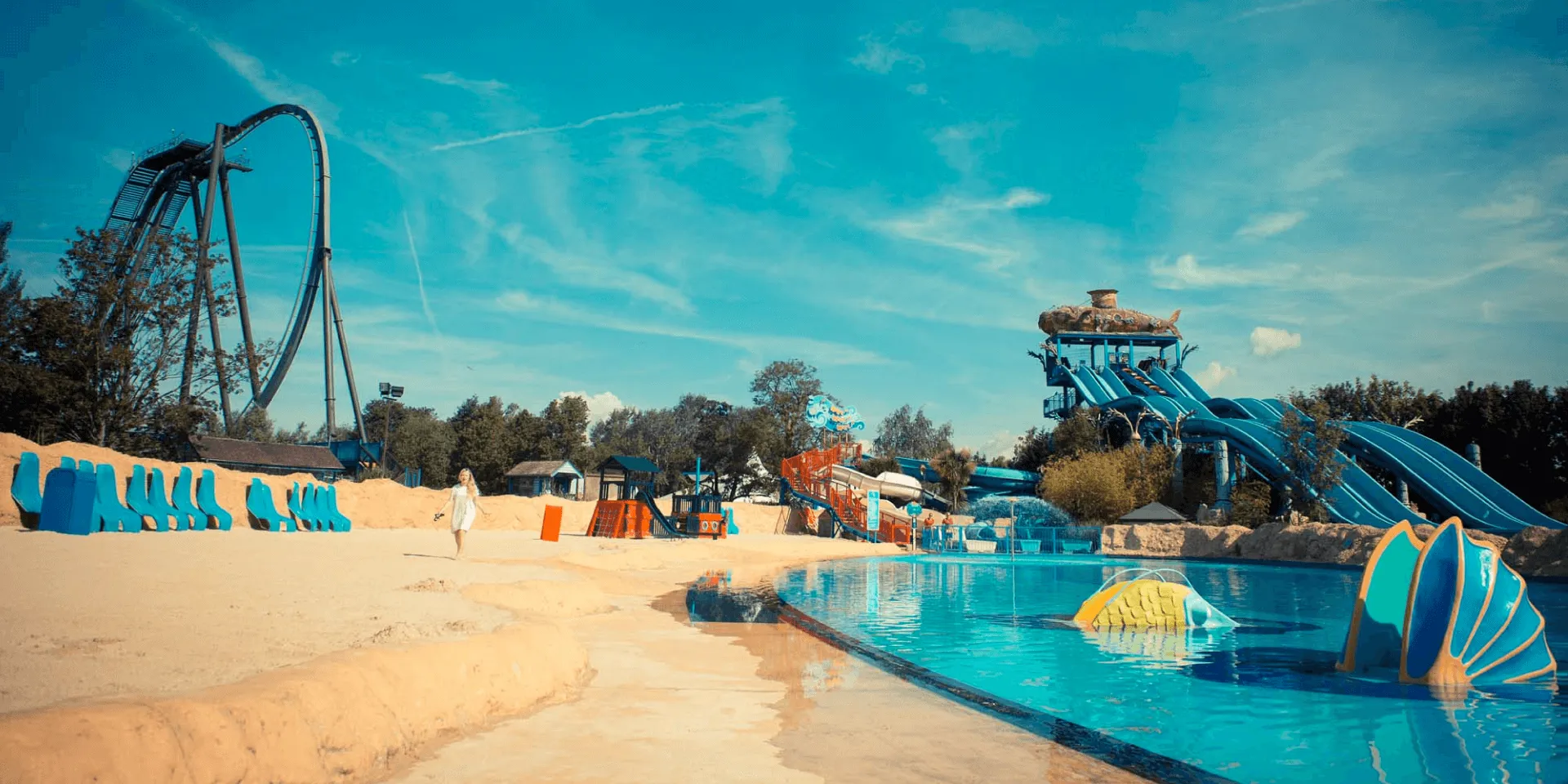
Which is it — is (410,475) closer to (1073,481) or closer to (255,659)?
(1073,481)

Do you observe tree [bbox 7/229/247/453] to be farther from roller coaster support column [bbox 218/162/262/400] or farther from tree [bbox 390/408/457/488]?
tree [bbox 390/408/457/488]

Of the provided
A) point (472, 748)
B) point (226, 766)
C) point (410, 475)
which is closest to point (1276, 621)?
point (472, 748)

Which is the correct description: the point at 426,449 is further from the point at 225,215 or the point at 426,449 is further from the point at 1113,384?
the point at 1113,384

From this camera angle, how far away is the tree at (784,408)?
57.2m

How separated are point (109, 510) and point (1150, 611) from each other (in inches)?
722

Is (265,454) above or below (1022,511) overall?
above

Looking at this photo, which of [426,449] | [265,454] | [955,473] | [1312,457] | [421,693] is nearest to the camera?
[421,693]

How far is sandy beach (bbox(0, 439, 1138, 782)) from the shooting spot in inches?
134

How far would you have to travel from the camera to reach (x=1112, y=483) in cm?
3866

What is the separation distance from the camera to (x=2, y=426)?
1267 inches

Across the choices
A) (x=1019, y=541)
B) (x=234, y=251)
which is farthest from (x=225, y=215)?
(x=1019, y=541)

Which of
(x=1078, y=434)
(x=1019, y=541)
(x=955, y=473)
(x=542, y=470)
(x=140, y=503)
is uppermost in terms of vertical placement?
(x=1078, y=434)

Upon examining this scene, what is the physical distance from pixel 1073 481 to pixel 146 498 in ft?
113

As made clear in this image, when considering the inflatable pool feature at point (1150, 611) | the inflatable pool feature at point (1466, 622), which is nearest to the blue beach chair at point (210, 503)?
the inflatable pool feature at point (1150, 611)
